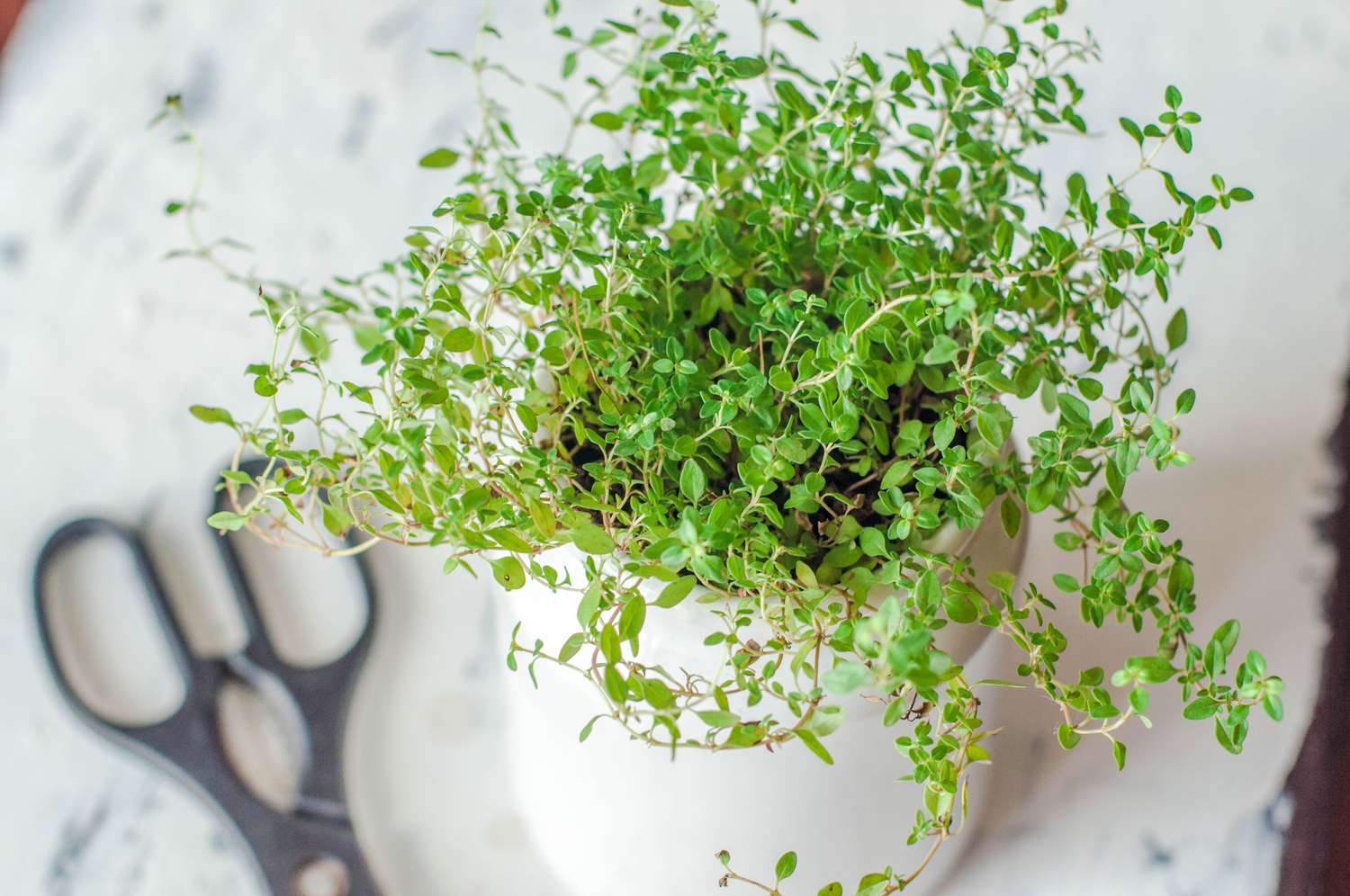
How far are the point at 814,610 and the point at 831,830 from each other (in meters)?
0.14

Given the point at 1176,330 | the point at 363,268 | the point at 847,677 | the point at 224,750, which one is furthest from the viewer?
the point at 363,268

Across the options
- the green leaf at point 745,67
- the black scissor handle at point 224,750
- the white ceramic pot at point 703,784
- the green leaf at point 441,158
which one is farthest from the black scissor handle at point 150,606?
the green leaf at point 745,67

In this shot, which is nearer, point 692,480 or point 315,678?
point 692,480

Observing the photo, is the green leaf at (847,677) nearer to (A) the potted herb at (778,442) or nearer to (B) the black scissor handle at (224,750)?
(A) the potted herb at (778,442)

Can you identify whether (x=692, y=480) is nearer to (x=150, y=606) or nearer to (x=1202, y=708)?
(x=1202, y=708)

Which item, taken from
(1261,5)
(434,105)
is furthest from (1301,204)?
(434,105)

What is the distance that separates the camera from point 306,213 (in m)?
0.70

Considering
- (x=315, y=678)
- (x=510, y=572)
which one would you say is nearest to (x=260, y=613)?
(x=315, y=678)

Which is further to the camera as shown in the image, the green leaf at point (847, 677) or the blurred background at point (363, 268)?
the blurred background at point (363, 268)

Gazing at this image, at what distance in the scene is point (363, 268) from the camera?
2.30 ft

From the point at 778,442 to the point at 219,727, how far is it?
0.37 meters

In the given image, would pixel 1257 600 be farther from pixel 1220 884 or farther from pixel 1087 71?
pixel 1087 71

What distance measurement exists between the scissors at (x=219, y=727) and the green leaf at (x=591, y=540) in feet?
0.97

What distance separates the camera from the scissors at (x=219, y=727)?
1.88 feet
